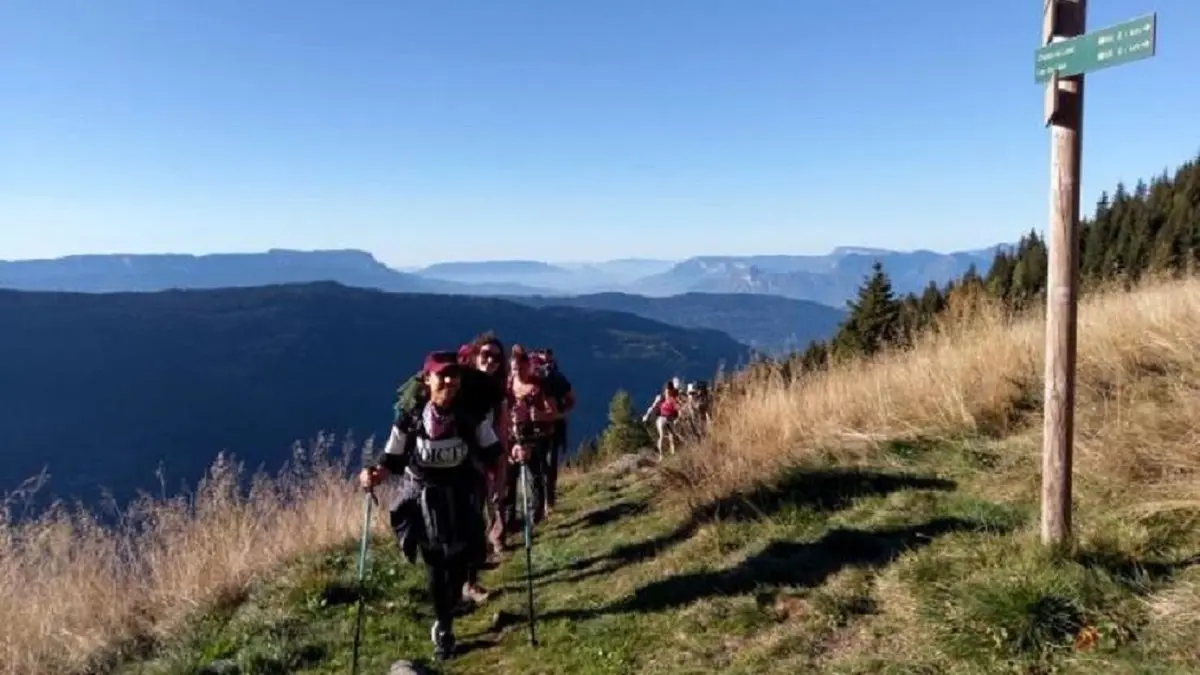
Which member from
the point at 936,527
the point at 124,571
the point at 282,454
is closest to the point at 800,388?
the point at 936,527

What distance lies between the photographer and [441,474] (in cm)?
511

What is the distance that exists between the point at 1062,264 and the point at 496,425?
4374mm

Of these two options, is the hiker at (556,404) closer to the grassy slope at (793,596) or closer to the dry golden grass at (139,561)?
the grassy slope at (793,596)

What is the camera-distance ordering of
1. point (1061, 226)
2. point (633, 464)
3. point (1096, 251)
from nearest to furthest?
→ 1. point (1061, 226)
2. point (633, 464)
3. point (1096, 251)

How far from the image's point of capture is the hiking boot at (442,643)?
17.0ft

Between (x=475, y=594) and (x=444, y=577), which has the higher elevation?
(x=444, y=577)

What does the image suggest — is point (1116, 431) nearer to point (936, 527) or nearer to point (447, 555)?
point (936, 527)

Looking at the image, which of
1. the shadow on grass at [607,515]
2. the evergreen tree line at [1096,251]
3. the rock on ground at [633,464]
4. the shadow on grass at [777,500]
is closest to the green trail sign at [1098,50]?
the shadow on grass at [777,500]

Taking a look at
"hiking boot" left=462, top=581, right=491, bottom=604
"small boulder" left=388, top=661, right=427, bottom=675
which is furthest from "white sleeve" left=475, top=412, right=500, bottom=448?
"hiking boot" left=462, top=581, right=491, bottom=604

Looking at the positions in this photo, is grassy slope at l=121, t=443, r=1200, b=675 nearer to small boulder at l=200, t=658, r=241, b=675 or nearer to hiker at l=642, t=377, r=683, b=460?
small boulder at l=200, t=658, r=241, b=675

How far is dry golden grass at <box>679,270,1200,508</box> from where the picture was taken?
15.3ft

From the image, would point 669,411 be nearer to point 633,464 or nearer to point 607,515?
point 633,464

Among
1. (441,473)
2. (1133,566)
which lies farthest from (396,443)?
(1133,566)

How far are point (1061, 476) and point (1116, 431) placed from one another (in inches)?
54.1
